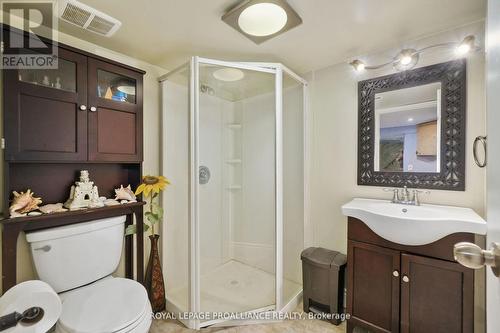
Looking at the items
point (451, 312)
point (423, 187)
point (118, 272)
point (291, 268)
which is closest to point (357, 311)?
point (451, 312)

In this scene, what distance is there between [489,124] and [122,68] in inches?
75.9

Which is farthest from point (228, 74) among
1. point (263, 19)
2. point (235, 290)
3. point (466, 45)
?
point (235, 290)

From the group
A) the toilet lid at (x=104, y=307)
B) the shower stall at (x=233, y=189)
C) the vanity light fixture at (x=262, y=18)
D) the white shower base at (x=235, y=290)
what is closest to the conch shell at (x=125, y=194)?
the shower stall at (x=233, y=189)

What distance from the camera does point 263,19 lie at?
135 centimetres

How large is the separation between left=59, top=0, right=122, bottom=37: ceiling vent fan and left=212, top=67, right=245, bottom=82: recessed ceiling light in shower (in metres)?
0.69

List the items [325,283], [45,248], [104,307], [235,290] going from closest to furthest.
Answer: [104,307]
[45,248]
[325,283]
[235,290]

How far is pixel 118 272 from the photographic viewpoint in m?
1.75

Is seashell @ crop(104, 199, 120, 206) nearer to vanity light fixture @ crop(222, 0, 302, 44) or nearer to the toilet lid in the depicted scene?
the toilet lid

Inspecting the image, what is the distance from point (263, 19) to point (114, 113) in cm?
118

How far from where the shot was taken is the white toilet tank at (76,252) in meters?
1.28

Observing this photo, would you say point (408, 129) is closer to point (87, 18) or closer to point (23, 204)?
point (87, 18)

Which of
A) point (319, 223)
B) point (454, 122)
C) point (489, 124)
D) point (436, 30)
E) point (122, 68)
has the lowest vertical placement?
point (319, 223)

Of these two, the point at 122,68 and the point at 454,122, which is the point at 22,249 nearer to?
the point at 122,68

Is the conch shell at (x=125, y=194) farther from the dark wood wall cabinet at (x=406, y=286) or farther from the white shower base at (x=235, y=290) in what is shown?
the dark wood wall cabinet at (x=406, y=286)
